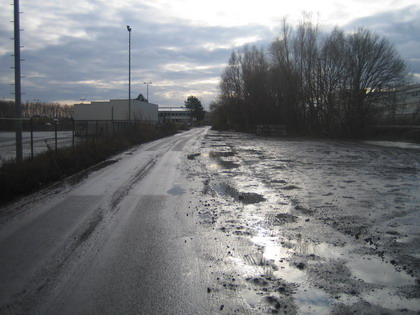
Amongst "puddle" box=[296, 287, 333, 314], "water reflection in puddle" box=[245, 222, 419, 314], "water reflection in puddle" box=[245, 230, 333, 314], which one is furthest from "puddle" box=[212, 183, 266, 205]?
"puddle" box=[296, 287, 333, 314]

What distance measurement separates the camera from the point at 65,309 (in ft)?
12.6

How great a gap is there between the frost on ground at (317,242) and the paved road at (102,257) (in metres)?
0.48

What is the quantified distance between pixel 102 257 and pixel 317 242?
331 centimetres

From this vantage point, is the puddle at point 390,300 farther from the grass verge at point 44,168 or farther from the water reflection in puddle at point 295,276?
the grass verge at point 44,168

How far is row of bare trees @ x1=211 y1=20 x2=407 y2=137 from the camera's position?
129 ft

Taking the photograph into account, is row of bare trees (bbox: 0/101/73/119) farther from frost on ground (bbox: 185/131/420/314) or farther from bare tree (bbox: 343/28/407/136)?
frost on ground (bbox: 185/131/420/314)

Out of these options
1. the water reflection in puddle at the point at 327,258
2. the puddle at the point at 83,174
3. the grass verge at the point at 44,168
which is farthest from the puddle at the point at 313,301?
the puddle at the point at 83,174

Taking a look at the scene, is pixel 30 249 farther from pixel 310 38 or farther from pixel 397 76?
pixel 310 38

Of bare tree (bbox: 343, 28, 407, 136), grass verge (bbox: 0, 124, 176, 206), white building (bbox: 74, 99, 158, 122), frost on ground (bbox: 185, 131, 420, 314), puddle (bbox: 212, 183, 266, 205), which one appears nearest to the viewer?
frost on ground (bbox: 185, 131, 420, 314)

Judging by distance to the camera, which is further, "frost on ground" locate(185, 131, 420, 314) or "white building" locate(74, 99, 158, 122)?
"white building" locate(74, 99, 158, 122)

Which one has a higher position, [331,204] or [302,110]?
[302,110]

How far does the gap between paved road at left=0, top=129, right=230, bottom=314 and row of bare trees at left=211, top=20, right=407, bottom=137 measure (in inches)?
1425

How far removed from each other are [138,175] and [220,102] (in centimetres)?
8350

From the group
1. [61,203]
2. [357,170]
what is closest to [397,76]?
[357,170]
